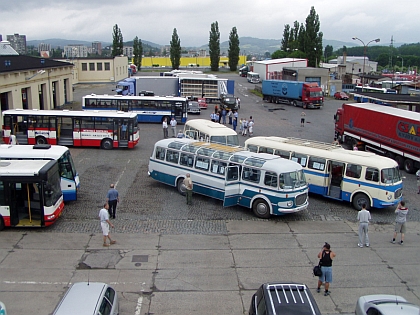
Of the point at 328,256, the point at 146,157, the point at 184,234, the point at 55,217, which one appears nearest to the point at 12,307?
the point at 55,217

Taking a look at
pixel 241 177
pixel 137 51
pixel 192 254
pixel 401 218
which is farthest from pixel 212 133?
pixel 137 51

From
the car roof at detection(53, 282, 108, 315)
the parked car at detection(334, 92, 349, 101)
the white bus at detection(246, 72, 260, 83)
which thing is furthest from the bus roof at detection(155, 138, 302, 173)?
the white bus at detection(246, 72, 260, 83)

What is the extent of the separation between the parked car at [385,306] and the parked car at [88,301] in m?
5.36

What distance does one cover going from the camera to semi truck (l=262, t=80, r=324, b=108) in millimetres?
57625

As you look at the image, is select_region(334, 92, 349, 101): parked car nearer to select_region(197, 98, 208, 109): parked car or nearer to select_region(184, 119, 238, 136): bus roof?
select_region(197, 98, 208, 109): parked car

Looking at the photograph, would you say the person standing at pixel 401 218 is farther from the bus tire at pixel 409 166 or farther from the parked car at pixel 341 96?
the parked car at pixel 341 96

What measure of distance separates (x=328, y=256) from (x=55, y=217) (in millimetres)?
9960

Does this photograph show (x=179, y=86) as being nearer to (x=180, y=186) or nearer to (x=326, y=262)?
(x=180, y=186)

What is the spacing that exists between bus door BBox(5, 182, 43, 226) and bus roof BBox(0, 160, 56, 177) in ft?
1.28

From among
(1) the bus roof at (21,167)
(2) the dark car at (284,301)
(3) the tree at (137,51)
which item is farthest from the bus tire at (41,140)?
(3) the tree at (137,51)

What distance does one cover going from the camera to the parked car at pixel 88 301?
8953 millimetres

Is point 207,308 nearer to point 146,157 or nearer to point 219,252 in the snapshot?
point 219,252

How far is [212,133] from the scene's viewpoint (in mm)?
25906

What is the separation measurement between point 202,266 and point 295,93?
47886 millimetres
